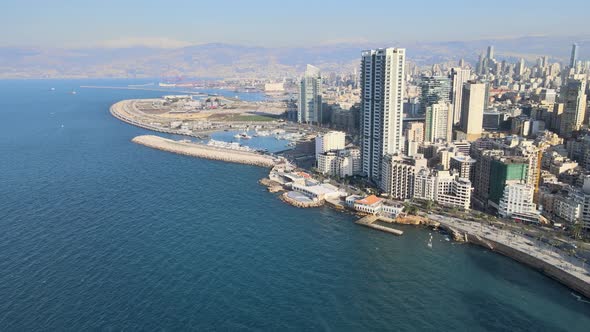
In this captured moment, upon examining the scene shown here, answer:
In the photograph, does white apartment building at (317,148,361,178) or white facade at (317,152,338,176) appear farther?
white facade at (317,152,338,176)

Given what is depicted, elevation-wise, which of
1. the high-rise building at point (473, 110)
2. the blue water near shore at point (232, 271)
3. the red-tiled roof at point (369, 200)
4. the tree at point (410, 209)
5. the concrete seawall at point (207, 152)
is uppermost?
the high-rise building at point (473, 110)

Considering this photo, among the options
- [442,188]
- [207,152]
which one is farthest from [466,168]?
[207,152]

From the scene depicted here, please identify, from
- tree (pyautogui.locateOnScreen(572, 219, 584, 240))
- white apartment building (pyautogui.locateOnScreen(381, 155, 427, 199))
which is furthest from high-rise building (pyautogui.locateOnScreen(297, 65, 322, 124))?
tree (pyautogui.locateOnScreen(572, 219, 584, 240))

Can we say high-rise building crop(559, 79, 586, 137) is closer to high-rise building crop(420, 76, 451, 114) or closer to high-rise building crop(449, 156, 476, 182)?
high-rise building crop(420, 76, 451, 114)

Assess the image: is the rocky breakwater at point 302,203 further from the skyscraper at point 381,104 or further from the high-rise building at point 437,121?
the high-rise building at point 437,121

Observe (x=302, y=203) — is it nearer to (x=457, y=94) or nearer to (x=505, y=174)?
(x=505, y=174)

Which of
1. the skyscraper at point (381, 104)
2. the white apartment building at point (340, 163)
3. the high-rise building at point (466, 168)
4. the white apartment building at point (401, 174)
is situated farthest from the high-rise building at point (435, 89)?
the white apartment building at point (401, 174)
